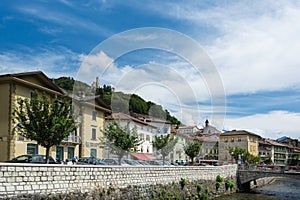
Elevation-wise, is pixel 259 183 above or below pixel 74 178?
below

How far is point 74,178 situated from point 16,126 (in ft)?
47.1

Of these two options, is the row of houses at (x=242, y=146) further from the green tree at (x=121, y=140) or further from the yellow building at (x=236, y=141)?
the green tree at (x=121, y=140)

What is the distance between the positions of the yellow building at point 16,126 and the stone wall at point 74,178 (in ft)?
41.5

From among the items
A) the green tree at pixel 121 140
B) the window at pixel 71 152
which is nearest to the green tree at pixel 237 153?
the green tree at pixel 121 140

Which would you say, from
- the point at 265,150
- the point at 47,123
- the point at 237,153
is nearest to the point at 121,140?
the point at 47,123

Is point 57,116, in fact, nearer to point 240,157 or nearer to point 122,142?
point 122,142

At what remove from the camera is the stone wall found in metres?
18.1

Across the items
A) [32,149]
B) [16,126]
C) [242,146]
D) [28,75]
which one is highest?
[28,75]

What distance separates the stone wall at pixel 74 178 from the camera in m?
18.1

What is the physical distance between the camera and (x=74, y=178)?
872 inches

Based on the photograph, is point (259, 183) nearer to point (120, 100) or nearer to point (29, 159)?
point (120, 100)

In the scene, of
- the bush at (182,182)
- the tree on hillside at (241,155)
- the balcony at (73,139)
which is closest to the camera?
the bush at (182,182)

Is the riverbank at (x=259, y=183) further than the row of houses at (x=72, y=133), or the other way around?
the riverbank at (x=259, y=183)

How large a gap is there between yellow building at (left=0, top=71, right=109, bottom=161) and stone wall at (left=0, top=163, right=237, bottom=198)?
1264cm
